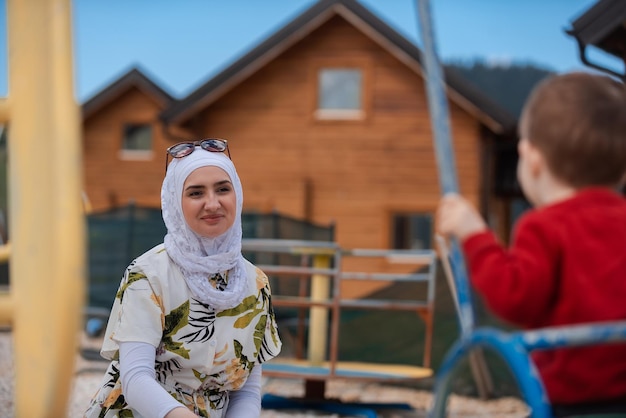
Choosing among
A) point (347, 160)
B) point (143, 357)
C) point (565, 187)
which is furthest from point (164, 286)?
point (347, 160)

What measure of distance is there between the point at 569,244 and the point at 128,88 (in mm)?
21333

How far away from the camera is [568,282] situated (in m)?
1.60

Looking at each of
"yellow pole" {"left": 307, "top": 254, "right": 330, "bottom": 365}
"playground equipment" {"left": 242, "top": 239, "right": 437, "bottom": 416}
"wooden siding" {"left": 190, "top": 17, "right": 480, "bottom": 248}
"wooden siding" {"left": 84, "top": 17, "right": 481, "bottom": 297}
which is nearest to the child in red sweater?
"playground equipment" {"left": 242, "top": 239, "right": 437, "bottom": 416}

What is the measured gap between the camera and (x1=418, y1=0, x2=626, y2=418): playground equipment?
1295mm

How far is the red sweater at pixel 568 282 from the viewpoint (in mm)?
1577

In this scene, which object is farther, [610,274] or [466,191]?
[466,191]

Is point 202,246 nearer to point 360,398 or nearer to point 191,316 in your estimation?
point 191,316

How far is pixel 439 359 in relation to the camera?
28.0 ft

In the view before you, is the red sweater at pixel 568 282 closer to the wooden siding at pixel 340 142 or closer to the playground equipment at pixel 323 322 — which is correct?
the playground equipment at pixel 323 322

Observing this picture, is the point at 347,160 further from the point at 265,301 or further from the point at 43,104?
the point at 43,104

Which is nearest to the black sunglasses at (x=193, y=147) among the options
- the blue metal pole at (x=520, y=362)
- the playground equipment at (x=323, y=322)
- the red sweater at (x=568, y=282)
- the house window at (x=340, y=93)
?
the red sweater at (x=568, y=282)

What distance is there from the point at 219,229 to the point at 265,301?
26cm

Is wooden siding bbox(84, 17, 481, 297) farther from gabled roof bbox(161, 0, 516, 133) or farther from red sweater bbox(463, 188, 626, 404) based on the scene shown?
red sweater bbox(463, 188, 626, 404)

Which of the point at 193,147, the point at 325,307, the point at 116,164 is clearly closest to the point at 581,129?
the point at 193,147
